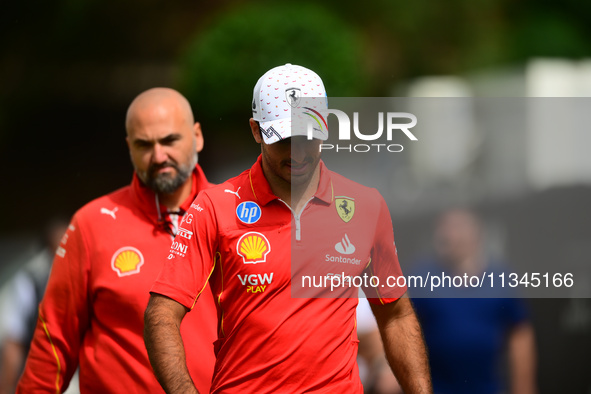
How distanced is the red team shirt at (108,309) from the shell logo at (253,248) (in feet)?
2.35

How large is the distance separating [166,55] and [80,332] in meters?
10.9

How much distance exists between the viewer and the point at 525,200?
5586 millimetres

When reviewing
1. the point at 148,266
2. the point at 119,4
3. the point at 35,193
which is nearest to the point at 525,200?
the point at 148,266

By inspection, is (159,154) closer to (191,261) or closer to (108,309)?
(108,309)

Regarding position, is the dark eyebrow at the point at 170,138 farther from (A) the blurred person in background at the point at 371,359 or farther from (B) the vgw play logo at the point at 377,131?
(A) the blurred person in background at the point at 371,359

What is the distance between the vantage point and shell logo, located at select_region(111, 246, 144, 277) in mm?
4039

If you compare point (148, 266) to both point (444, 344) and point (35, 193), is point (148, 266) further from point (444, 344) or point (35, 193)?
point (35, 193)

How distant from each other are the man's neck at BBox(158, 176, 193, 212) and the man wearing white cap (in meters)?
0.76

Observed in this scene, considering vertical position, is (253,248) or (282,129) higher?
(282,129)

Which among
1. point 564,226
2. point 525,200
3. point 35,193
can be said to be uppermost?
point 35,193

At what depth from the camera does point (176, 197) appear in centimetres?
423

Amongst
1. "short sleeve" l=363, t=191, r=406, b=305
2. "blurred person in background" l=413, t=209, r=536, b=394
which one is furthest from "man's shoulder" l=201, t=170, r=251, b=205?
"blurred person in background" l=413, t=209, r=536, b=394

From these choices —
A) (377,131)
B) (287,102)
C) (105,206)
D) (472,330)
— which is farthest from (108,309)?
(472,330)

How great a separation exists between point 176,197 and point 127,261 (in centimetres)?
38
